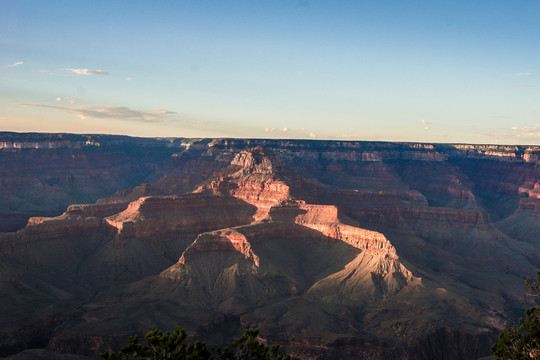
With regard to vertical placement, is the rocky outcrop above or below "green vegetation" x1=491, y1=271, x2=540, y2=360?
below

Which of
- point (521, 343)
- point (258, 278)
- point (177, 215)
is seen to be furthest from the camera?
point (177, 215)

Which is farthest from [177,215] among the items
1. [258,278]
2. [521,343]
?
[521,343]

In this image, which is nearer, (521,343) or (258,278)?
(521,343)

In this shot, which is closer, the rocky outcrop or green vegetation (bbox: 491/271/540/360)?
green vegetation (bbox: 491/271/540/360)

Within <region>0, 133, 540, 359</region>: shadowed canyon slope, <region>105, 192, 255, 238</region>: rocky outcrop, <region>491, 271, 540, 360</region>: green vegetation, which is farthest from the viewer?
<region>105, 192, 255, 238</region>: rocky outcrop

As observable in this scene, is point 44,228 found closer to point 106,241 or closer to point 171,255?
point 106,241

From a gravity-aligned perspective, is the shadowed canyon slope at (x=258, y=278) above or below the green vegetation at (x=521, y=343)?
below

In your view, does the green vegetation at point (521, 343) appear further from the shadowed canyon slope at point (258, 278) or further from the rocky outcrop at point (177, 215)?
the rocky outcrop at point (177, 215)

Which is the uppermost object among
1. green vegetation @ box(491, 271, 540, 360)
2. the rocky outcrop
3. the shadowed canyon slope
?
green vegetation @ box(491, 271, 540, 360)

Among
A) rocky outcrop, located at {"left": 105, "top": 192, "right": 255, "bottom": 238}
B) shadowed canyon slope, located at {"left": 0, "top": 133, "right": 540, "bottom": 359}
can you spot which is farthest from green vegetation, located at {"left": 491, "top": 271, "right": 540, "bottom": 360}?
rocky outcrop, located at {"left": 105, "top": 192, "right": 255, "bottom": 238}

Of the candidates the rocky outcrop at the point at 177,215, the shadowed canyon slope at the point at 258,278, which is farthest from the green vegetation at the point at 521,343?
the rocky outcrop at the point at 177,215

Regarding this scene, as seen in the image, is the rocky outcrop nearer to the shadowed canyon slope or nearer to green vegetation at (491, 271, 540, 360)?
the shadowed canyon slope

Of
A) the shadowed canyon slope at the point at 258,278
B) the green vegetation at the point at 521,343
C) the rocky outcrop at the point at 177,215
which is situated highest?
the green vegetation at the point at 521,343

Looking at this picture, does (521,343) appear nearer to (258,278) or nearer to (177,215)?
(258,278)
